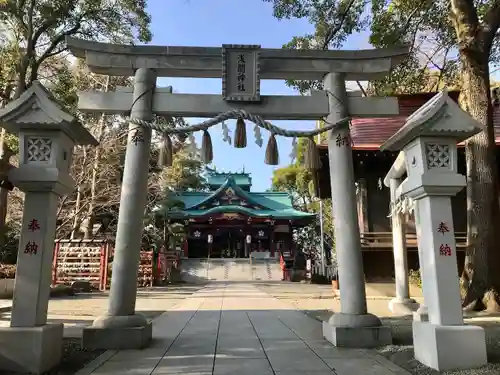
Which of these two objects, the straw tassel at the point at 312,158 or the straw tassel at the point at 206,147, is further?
the straw tassel at the point at 312,158

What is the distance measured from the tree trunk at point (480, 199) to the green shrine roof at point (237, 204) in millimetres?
24954

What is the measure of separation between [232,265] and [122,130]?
15.7 m

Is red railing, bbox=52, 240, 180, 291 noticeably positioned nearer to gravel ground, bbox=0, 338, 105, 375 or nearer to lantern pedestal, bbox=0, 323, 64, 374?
gravel ground, bbox=0, 338, 105, 375

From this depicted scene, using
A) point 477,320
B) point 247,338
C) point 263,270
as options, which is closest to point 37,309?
point 247,338

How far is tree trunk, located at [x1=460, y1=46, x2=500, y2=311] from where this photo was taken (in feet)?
29.7

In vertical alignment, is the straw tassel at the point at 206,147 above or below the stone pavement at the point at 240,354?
above

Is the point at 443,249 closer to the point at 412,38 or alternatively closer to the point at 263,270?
the point at 412,38

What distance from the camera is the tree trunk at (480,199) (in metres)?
9.04

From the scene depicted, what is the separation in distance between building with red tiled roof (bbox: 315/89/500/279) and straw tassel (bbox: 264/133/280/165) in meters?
7.93

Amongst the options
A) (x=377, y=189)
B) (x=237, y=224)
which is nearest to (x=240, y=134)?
(x=377, y=189)

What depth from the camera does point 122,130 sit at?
19.6 meters

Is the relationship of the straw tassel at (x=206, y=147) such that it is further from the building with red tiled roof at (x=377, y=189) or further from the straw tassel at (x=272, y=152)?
the building with red tiled roof at (x=377, y=189)

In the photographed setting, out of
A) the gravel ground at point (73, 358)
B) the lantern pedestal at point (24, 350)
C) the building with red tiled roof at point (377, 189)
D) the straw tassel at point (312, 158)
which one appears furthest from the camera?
the building with red tiled roof at point (377, 189)

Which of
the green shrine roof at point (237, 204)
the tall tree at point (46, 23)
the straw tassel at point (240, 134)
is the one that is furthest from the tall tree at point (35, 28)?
the green shrine roof at point (237, 204)
